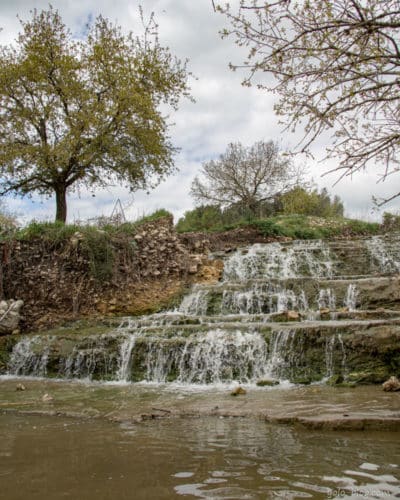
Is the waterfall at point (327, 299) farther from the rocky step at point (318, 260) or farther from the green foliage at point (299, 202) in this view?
the green foliage at point (299, 202)

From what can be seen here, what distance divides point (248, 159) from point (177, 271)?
1829cm

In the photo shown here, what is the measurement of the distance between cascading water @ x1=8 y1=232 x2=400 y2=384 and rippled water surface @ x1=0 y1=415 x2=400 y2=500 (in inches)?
118

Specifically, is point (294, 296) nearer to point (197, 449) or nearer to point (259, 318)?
point (259, 318)

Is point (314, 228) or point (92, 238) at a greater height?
point (314, 228)

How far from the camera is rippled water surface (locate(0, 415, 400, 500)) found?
2.27 meters

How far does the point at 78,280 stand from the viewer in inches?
440

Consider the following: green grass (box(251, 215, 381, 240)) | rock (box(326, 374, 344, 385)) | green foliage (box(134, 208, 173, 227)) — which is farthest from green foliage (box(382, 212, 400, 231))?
rock (box(326, 374, 344, 385))

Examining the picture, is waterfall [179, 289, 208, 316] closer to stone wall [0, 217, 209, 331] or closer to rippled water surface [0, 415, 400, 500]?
stone wall [0, 217, 209, 331]

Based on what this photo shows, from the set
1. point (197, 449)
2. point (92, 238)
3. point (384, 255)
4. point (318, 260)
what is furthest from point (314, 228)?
point (197, 449)

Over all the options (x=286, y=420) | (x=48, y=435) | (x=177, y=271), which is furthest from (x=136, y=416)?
(x=177, y=271)

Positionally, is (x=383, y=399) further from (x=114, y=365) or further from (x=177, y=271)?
(x=177, y=271)

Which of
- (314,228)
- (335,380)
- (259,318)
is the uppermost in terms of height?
(314,228)

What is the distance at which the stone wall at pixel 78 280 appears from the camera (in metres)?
10.9

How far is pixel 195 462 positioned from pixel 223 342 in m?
4.61
